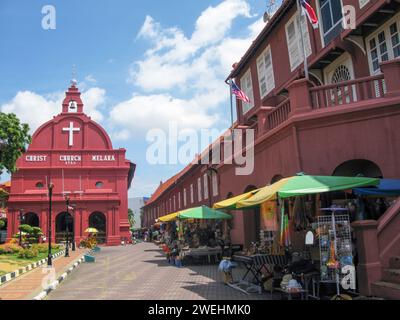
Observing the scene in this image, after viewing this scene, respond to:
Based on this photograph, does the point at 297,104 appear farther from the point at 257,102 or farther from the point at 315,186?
the point at 257,102

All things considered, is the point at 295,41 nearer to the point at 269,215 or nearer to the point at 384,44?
the point at 384,44

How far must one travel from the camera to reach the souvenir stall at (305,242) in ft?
25.8

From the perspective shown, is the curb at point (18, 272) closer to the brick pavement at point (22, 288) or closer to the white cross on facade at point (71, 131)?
the brick pavement at point (22, 288)

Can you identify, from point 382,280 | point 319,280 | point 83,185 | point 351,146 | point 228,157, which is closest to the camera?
point 382,280

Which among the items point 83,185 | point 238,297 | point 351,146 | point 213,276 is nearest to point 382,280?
point 238,297

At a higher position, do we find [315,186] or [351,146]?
[351,146]

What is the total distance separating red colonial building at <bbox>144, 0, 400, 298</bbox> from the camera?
8125 millimetres

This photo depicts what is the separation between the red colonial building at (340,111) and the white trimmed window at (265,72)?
0.52 m

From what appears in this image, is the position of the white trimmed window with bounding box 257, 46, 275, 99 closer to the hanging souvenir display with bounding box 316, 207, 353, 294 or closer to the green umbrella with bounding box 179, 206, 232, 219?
the green umbrella with bounding box 179, 206, 232, 219

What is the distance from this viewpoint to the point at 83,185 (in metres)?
41.2

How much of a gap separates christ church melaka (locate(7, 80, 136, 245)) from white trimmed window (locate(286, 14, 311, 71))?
27876mm

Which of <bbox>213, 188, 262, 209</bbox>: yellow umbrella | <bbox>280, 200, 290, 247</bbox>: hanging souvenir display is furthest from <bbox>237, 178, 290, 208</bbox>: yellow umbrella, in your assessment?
<bbox>213, 188, 262, 209</bbox>: yellow umbrella

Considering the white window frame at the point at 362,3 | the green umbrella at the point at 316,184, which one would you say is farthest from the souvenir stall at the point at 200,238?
the white window frame at the point at 362,3

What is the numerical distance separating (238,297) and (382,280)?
10.5ft
